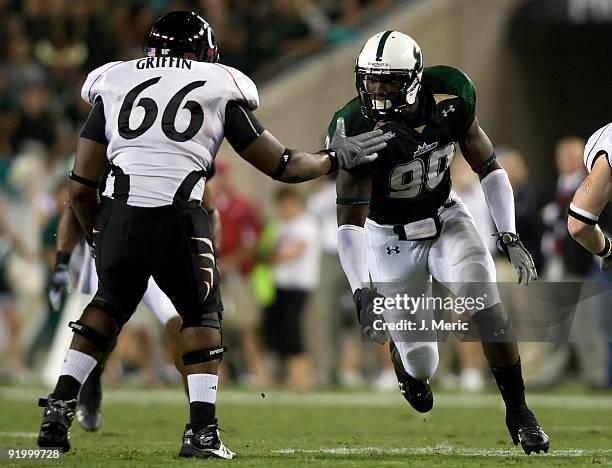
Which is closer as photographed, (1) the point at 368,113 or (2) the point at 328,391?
(1) the point at 368,113

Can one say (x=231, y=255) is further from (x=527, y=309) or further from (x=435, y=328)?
(x=435, y=328)

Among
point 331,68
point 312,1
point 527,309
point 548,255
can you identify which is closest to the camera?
point 527,309

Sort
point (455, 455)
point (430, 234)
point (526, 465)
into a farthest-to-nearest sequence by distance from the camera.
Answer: point (430, 234)
point (455, 455)
point (526, 465)

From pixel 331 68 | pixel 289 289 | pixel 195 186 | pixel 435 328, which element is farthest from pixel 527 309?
pixel 331 68

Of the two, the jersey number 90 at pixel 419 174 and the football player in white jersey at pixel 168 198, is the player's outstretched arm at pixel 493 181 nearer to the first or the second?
the jersey number 90 at pixel 419 174

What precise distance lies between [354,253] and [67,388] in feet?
4.54

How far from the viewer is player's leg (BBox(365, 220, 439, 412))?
5891 millimetres

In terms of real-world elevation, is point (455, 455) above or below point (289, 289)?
below

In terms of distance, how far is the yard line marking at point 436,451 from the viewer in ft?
17.7

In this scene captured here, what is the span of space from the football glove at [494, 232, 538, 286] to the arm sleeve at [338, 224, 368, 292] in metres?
0.62

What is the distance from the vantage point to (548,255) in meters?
9.87

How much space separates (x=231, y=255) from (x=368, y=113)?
5076 mm

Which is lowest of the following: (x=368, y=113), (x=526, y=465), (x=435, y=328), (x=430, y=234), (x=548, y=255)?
(x=526, y=465)

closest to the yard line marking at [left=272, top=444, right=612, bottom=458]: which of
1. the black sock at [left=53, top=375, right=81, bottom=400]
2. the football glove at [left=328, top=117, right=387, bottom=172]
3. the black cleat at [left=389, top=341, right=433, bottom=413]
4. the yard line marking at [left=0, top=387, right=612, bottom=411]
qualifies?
the black cleat at [left=389, top=341, right=433, bottom=413]
